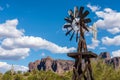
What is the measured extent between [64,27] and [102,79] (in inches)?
1425

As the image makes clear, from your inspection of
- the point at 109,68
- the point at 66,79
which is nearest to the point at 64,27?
the point at 109,68

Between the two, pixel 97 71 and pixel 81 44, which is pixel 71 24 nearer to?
pixel 81 44

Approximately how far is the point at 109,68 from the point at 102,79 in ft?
15.4

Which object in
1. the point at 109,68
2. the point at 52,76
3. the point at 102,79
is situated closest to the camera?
the point at 102,79

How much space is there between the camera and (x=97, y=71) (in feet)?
195

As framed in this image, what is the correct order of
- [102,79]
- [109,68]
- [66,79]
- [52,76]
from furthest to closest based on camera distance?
[52,76] < [66,79] < [109,68] < [102,79]

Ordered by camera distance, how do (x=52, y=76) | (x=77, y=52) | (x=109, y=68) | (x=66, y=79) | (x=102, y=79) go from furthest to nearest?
1. (x=52, y=76)
2. (x=66, y=79)
3. (x=109, y=68)
4. (x=102, y=79)
5. (x=77, y=52)

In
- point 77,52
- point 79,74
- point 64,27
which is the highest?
point 64,27

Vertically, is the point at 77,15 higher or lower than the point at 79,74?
higher

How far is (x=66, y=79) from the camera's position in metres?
68.3

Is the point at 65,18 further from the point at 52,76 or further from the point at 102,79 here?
the point at 52,76

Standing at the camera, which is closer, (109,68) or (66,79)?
(109,68)

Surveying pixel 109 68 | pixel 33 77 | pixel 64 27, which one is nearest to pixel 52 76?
pixel 33 77

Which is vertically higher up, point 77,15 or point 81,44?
point 77,15
